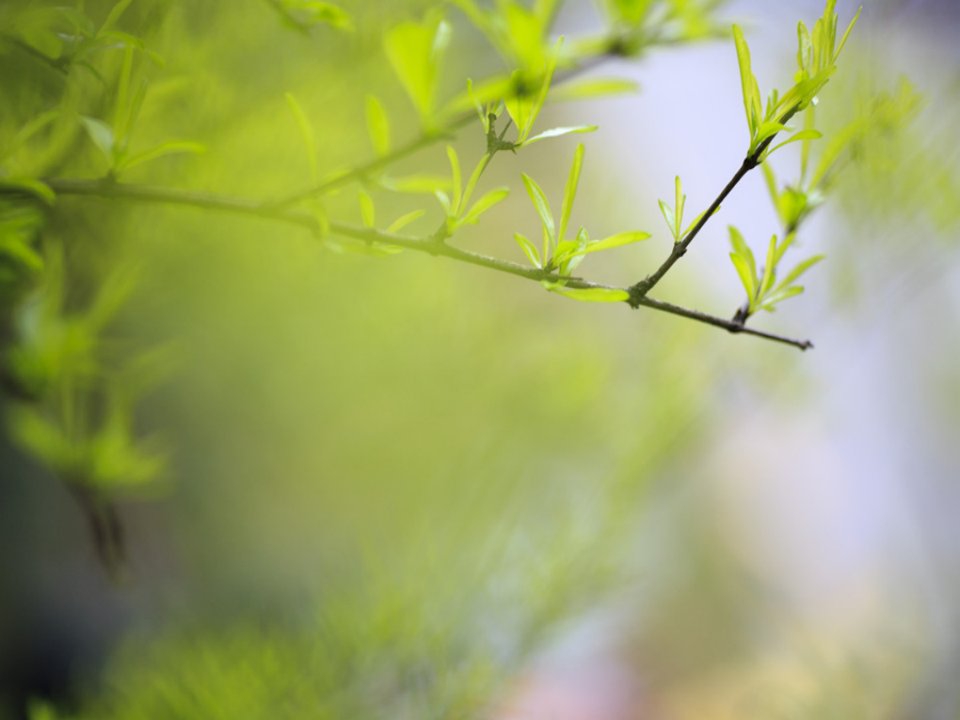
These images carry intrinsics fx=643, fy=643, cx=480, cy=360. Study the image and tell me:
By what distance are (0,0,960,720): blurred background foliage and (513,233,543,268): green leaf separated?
0.23 feet

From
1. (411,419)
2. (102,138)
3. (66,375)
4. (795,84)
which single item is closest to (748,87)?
(795,84)

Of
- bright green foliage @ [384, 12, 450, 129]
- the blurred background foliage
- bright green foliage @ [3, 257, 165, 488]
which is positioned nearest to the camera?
bright green foliage @ [384, 12, 450, 129]

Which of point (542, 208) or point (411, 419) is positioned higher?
point (411, 419)

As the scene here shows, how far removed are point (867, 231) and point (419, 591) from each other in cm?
41

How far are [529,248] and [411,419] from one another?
1.93 ft

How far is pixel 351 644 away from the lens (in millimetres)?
426

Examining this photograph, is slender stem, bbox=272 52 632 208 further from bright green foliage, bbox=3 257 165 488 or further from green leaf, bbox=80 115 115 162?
bright green foliage, bbox=3 257 165 488

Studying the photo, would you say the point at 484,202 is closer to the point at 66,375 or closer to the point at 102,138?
the point at 102,138

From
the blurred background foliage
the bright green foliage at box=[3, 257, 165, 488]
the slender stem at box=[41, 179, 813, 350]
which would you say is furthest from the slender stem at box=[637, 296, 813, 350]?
the bright green foliage at box=[3, 257, 165, 488]

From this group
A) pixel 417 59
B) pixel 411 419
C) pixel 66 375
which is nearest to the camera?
pixel 417 59

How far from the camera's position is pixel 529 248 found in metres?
0.14

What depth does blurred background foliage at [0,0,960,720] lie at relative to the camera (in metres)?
0.34

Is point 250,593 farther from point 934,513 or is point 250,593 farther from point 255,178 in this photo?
point 934,513

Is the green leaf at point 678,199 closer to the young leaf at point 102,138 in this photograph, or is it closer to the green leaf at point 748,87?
the green leaf at point 748,87
